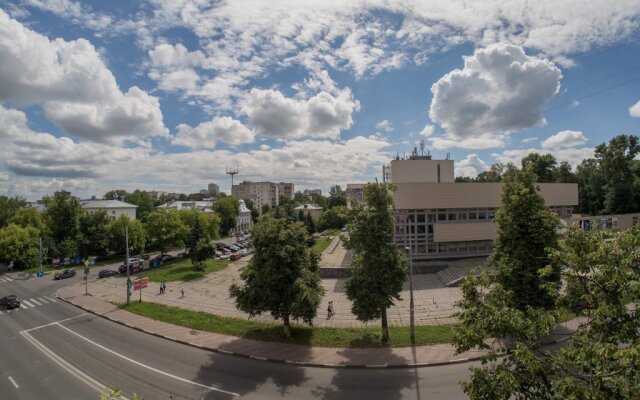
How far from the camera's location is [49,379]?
16703mm

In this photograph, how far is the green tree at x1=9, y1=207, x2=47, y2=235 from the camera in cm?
5694

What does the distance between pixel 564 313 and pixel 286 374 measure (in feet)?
43.3

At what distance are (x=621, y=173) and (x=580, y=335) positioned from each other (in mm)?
73014

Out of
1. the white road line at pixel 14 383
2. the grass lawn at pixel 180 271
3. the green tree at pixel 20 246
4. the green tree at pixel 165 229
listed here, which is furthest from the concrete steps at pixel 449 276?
the green tree at pixel 20 246

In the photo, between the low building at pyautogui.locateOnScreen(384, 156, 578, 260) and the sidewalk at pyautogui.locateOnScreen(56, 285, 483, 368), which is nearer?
the sidewalk at pyautogui.locateOnScreen(56, 285, 483, 368)

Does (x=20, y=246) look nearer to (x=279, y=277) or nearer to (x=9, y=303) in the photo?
(x=9, y=303)

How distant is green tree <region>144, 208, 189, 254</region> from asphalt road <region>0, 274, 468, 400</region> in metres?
28.3

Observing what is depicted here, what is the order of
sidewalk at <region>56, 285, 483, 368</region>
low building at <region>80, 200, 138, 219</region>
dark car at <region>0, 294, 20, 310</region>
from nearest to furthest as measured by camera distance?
sidewalk at <region>56, 285, 483, 368</region>
dark car at <region>0, 294, 20, 310</region>
low building at <region>80, 200, 138, 219</region>

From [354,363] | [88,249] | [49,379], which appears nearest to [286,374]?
[354,363]

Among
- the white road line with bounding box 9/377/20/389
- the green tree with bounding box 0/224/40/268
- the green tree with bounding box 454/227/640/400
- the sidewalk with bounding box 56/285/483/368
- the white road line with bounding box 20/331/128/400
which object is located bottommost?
the white road line with bounding box 20/331/128/400

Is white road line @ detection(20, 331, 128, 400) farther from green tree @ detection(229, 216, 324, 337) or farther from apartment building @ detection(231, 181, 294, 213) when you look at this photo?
apartment building @ detection(231, 181, 294, 213)

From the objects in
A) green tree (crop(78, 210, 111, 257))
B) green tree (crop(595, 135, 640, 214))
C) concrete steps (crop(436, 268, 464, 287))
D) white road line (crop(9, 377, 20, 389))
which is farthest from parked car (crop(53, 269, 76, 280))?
green tree (crop(595, 135, 640, 214))

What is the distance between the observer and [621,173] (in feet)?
197

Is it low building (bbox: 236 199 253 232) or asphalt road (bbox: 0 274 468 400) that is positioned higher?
low building (bbox: 236 199 253 232)
